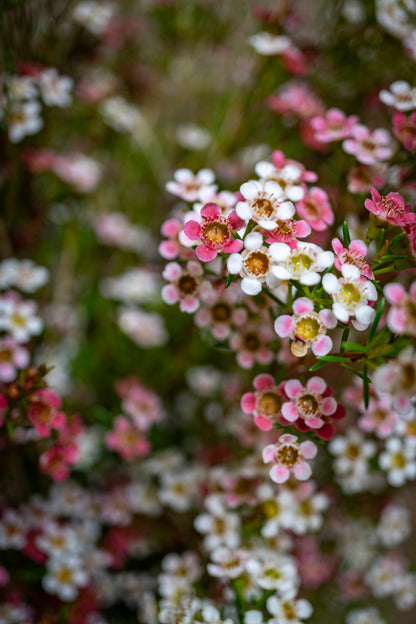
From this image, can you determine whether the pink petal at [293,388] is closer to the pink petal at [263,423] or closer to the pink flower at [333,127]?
the pink petal at [263,423]

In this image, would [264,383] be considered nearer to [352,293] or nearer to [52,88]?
[352,293]

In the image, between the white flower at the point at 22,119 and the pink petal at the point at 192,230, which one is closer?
the pink petal at the point at 192,230

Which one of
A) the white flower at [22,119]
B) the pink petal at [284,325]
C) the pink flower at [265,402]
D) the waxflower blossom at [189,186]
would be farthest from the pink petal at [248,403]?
the white flower at [22,119]

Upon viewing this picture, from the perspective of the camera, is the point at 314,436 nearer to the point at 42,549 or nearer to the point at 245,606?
the point at 245,606

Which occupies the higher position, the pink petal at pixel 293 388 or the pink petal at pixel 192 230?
Result: the pink petal at pixel 192 230

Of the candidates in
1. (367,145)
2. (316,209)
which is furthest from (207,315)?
(367,145)

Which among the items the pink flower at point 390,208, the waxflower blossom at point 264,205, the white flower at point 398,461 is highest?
the pink flower at point 390,208

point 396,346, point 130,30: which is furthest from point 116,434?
point 130,30
